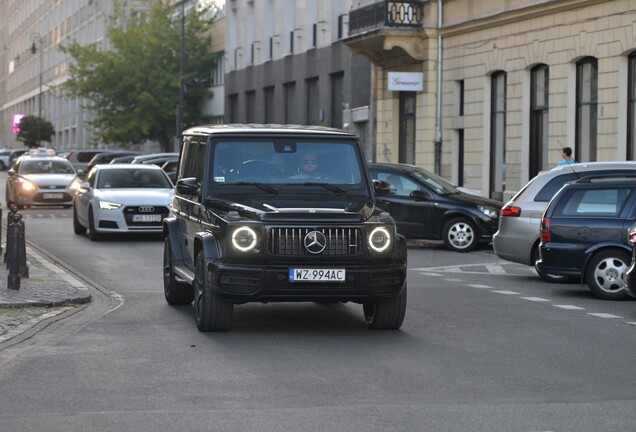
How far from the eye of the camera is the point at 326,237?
39.8 ft

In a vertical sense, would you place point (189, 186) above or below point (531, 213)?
above

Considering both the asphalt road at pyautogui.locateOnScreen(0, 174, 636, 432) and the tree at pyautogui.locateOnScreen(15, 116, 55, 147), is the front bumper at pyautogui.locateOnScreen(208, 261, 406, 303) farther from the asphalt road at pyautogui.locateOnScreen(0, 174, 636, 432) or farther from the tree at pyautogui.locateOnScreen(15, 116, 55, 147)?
the tree at pyautogui.locateOnScreen(15, 116, 55, 147)

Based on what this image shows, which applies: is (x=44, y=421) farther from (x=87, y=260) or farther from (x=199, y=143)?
(x=87, y=260)

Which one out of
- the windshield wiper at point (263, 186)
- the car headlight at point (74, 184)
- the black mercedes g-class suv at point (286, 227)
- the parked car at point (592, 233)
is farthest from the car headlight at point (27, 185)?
the windshield wiper at point (263, 186)

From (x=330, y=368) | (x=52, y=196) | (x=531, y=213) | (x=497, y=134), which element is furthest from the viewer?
(x=52, y=196)

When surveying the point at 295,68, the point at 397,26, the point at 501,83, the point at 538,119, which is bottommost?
the point at 538,119

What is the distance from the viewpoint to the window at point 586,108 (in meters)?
31.7

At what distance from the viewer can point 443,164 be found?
1548 inches

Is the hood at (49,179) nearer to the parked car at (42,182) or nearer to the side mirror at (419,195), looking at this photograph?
the parked car at (42,182)

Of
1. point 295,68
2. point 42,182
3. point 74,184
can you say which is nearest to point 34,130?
point 295,68

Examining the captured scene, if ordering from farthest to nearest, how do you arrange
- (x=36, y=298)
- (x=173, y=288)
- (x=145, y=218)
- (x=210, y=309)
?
(x=145, y=218), (x=36, y=298), (x=173, y=288), (x=210, y=309)

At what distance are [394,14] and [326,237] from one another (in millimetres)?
27861

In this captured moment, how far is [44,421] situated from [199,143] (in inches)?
246

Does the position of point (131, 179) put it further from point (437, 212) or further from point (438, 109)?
point (438, 109)
